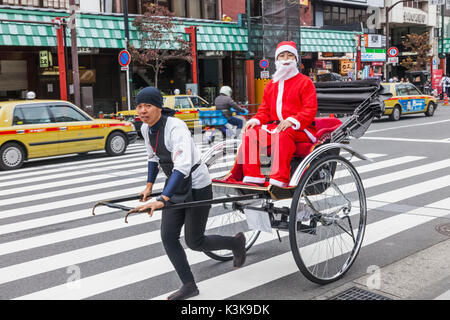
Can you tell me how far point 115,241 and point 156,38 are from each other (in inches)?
716

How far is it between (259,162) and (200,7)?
86.2ft

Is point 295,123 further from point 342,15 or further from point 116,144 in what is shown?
point 342,15

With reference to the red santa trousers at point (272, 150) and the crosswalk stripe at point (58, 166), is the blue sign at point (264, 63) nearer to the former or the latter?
the crosswalk stripe at point (58, 166)

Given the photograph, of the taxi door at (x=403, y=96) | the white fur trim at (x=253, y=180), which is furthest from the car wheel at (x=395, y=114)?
the white fur trim at (x=253, y=180)

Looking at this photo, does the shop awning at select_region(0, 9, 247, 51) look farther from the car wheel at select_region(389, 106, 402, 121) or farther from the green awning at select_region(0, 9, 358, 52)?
the car wheel at select_region(389, 106, 402, 121)

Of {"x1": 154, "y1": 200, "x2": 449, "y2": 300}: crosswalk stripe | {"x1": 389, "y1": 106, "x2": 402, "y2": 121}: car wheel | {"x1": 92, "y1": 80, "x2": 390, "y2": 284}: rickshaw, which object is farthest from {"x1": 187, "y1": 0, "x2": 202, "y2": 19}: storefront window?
{"x1": 154, "y1": 200, "x2": 449, "y2": 300}: crosswalk stripe

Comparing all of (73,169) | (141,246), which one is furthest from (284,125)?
(73,169)

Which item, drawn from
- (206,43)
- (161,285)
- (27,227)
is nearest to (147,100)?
(161,285)

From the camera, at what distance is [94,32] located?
22.3m

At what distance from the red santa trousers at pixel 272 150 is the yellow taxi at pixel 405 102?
1785cm

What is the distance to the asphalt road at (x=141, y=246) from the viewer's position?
4605 millimetres

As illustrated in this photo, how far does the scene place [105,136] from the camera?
1455 cm

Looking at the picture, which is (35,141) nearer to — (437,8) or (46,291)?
(46,291)

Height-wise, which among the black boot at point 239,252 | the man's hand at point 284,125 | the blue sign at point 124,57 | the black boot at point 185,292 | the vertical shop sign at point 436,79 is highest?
the blue sign at point 124,57
